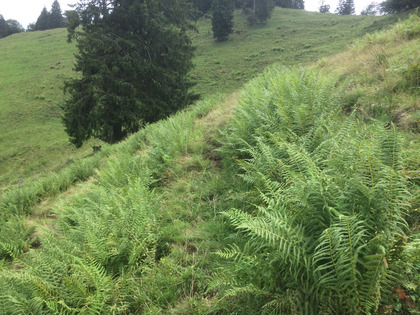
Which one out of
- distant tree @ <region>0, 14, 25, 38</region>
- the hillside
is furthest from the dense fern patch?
distant tree @ <region>0, 14, 25, 38</region>

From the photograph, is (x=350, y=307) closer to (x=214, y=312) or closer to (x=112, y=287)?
(x=214, y=312)

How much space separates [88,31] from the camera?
13008mm

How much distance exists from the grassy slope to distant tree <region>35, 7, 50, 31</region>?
59.1ft

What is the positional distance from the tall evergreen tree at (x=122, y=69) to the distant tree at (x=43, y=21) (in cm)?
6516

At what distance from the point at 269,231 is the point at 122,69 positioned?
13.6 metres

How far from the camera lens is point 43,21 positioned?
204 ft

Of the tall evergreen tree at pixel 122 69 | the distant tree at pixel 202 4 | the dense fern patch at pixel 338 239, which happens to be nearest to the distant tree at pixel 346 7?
the distant tree at pixel 202 4

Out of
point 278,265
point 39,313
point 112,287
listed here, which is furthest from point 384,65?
point 39,313

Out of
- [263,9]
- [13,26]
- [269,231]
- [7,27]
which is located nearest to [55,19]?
[7,27]

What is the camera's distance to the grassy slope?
18.2 metres

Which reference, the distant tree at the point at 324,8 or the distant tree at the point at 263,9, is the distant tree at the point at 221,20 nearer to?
the distant tree at the point at 263,9

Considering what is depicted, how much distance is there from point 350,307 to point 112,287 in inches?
74.6

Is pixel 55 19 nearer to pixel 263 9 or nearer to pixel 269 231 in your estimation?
pixel 263 9

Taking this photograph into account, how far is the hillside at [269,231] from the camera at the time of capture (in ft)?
5.16
